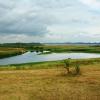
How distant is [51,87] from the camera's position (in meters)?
28.4

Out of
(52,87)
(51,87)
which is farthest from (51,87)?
(52,87)

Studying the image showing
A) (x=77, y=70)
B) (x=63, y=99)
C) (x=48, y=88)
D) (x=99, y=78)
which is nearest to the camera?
(x=63, y=99)

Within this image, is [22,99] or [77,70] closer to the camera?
[22,99]

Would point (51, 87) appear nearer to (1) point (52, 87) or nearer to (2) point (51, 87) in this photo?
(2) point (51, 87)

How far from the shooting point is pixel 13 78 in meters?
34.7

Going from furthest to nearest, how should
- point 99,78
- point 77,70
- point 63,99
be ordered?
point 77,70 → point 99,78 → point 63,99

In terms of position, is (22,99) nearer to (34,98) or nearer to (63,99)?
(34,98)

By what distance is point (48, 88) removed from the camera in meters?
27.9

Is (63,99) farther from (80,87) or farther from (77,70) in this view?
(77,70)

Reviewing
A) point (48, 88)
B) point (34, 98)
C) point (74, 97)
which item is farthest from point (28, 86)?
point (74, 97)

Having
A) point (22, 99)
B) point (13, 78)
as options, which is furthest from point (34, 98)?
point (13, 78)

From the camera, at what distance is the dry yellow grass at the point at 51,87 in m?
24.5

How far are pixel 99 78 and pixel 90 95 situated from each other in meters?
8.76

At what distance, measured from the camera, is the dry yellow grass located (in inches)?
966
